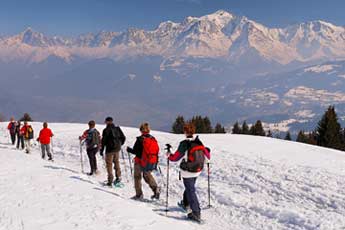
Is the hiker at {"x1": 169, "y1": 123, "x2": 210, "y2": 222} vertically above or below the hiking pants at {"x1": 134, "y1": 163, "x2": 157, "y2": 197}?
above

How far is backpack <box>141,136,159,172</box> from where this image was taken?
35.8 ft

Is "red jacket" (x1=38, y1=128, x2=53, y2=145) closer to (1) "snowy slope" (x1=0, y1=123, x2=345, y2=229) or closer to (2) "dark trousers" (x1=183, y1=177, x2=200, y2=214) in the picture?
(1) "snowy slope" (x1=0, y1=123, x2=345, y2=229)

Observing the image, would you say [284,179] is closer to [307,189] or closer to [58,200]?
[307,189]

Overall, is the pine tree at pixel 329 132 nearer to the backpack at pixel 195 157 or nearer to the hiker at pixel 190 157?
the hiker at pixel 190 157

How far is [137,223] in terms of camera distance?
28.0ft

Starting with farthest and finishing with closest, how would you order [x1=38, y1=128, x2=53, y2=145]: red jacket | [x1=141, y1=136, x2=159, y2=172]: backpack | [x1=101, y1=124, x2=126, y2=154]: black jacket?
1. [x1=38, y1=128, x2=53, y2=145]: red jacket
2. [x1=101, y1=124, x2=126, y2=154]: black jacket
3. [x1=141, y1=136, x2=159, y2=172]: backpack

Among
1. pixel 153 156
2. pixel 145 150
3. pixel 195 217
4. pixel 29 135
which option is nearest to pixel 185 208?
pixel 195 217

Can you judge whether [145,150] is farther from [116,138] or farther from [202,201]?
[202,201]

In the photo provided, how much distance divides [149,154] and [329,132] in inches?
2469

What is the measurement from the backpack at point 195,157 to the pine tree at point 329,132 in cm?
6309

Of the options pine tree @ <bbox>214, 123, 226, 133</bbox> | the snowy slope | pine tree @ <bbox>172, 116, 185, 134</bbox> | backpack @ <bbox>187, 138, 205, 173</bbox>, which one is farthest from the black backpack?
pine tree @ <bbox>214, 123, 226, 133</bbox>

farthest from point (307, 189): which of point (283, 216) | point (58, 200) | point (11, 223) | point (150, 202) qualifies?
point (11, 223)

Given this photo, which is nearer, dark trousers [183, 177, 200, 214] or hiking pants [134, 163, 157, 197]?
dark trousers [183, 177, 200, 214]

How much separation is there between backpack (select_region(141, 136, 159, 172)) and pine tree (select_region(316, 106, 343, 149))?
62.4 metres
